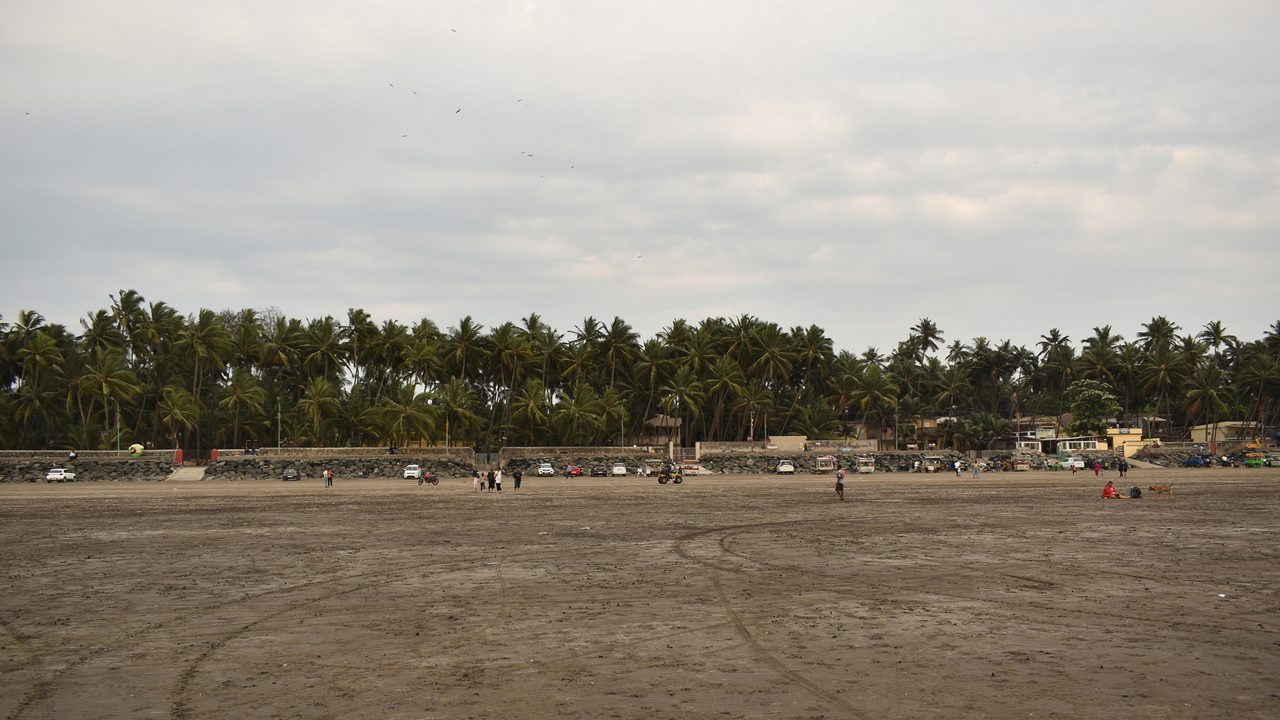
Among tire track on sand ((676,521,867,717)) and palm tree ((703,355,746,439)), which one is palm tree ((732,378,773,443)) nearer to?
palm tree ((703,355,746,439))

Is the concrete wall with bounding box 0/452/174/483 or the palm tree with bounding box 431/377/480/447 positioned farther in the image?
the palm tree with bounding box 431/377/480/447

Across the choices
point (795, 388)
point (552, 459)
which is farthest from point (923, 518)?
point (795, 388)

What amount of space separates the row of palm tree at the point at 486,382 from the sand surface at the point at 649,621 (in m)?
81.3

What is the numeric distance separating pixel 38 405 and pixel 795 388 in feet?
314

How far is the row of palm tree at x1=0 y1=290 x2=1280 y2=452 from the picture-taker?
10694 cm

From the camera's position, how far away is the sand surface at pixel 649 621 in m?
10.9

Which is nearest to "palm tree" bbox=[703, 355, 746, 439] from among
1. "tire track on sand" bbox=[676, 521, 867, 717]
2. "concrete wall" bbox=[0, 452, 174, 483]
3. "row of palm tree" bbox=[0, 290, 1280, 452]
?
"row of palm tree" bbox=[0, 290, 1280, 452]

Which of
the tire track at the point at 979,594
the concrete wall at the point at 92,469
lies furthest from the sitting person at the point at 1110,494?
the concrete wall at the point at 92,469

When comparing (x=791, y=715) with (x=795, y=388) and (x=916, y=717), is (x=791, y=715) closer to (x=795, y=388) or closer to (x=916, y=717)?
(x=916, y=717)

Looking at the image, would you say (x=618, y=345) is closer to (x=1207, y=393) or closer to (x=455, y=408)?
(x=455, y=408)

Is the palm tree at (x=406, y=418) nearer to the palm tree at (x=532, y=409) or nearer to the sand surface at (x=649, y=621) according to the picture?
the palm tree at (x=532, y=409)

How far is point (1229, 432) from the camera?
128 metres

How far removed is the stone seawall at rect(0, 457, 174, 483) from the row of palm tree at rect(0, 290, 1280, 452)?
14.1 m

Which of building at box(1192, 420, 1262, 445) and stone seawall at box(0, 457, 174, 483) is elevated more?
building at box(1192, 420, 1262, 445)
